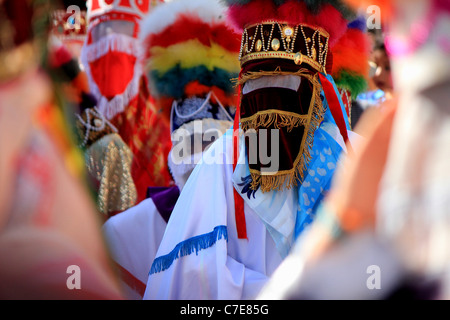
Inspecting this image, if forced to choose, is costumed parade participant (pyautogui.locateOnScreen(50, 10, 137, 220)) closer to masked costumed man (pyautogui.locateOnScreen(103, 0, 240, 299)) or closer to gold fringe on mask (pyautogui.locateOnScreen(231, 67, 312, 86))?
masked costumed man (pyautogui.locateOnScreen(103, 0, 240, 299))

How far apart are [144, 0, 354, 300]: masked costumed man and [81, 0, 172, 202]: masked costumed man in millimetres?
2143

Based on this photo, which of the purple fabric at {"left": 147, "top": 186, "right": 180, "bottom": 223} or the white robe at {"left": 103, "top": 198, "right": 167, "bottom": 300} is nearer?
the white robe at {"left": 103, "top": 198, "right": 167, "bottom": 300}

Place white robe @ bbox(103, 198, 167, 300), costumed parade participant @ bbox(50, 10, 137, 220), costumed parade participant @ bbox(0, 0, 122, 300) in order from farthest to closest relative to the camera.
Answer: costumed parade participant @ bbox(50, 10, 137, 220) < white robe @ bbox(103, 198, 167, 300) < costumed parade participant @ bbox(0, 0, 122, 300)

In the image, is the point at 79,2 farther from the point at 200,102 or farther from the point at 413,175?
the point at 413,175

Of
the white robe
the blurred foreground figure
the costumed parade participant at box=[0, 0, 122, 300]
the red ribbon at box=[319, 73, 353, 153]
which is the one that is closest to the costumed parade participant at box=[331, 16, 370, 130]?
the red ribbon at box=[319, 73, 353, 153]

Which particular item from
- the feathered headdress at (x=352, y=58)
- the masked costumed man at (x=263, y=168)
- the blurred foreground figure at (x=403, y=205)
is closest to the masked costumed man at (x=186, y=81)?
the feathered headdress at (x=352, y=58)

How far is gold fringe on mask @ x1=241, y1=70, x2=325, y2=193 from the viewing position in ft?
10.3

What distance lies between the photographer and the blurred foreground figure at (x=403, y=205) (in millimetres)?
1334

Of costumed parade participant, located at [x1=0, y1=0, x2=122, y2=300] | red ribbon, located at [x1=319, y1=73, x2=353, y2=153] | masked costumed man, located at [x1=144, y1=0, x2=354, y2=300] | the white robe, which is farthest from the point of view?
the white robe

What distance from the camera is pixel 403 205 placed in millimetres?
1370

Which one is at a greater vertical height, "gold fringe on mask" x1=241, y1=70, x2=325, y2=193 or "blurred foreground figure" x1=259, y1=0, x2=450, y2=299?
→ "gold fringe on mask" x1=241, y1=70, x2=325, y2=193

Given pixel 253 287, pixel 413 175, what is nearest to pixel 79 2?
pixel 253 287

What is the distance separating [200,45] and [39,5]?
337 cm

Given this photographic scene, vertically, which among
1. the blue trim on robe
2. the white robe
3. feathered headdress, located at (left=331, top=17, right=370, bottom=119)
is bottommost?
the blue trim on robe
